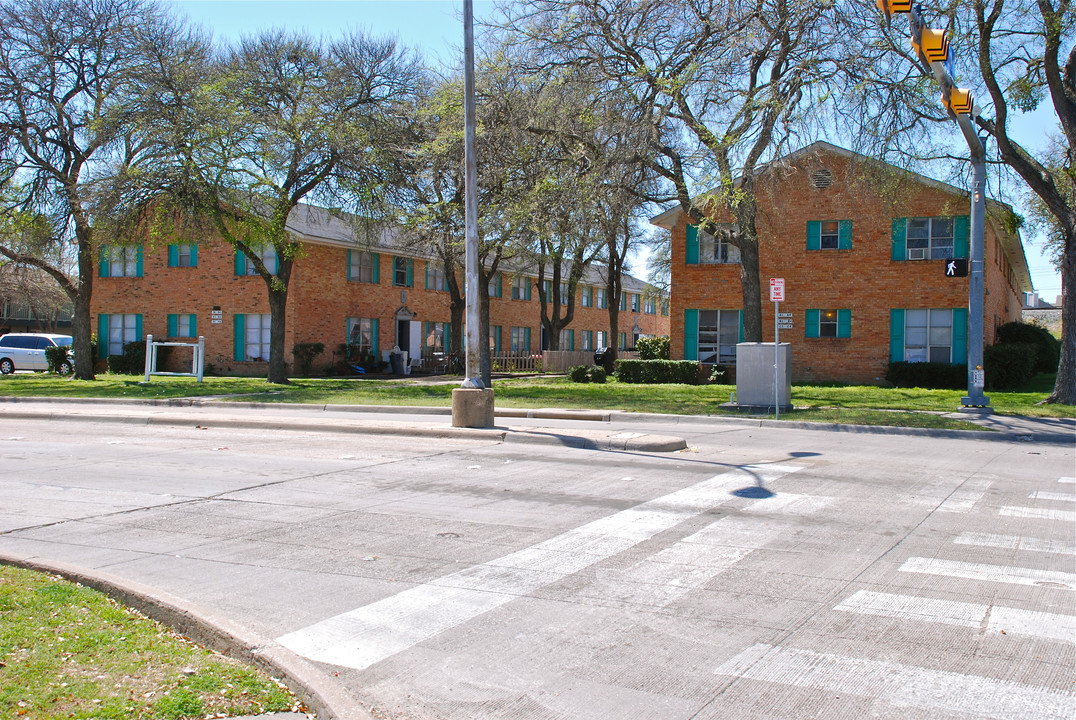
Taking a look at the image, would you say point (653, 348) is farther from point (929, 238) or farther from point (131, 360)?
point (131, 360)

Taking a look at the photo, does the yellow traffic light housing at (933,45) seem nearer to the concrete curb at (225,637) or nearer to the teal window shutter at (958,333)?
the concrete curb at (225,637)

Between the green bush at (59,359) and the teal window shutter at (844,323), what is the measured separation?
30732mm

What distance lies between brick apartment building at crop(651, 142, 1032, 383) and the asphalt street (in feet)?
56.8

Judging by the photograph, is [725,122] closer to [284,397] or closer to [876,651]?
[284,397]

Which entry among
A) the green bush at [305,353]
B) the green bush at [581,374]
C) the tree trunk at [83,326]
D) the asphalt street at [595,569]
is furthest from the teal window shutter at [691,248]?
the tree trunk at [83,326]

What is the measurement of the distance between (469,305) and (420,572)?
8.98 m

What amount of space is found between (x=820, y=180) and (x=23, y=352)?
35.1m

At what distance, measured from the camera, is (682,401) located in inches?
863

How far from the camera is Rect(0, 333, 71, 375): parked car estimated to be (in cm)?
4047

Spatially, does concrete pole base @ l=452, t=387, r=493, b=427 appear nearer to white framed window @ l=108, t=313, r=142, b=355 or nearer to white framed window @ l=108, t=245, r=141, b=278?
white framed window @ l=108, t=245, r=141, b=278

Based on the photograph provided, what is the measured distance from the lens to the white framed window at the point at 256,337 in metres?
35.9

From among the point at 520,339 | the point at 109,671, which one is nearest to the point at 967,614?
the point at 109,671

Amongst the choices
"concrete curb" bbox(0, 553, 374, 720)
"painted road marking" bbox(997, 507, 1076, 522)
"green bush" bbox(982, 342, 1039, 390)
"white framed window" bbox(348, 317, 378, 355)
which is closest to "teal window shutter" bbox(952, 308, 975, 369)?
"green bush" bbox(982, 342, 1039, 390)

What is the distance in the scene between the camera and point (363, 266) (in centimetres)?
3809
